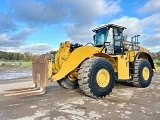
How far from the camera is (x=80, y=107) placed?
540cm

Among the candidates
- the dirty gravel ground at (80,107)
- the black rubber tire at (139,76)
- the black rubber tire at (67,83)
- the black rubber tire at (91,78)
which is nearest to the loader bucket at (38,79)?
the dirty gravel ground at (80,107)

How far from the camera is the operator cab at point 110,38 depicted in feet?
26.7

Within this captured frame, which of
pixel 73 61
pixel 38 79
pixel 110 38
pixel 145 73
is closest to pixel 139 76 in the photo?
pixel 145 73

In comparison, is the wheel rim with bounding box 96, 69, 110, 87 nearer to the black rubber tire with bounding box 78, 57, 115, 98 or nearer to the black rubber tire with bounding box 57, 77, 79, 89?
the black rubber tire with bounding box 78, 57, 115, 98

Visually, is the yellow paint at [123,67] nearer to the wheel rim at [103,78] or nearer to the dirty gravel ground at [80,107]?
the dirty gravel ground at [80,107]

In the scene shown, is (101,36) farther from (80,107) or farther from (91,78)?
(80,107)

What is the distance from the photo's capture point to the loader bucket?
Result: 583cm

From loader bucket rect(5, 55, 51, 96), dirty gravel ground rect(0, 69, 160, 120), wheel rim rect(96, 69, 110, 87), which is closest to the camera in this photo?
dirty gravel ground rect(0, 69, 160, 120)

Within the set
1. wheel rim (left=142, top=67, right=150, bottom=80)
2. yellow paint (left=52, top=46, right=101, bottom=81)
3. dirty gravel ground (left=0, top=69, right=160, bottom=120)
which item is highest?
yellow paint (left=52, top=46, right=101, bottom=81)

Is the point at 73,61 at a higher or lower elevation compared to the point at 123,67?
higher

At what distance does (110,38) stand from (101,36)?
0.40m

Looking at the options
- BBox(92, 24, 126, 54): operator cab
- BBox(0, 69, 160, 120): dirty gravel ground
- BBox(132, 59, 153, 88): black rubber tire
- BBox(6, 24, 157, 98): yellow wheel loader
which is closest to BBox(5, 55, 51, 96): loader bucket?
BBox(6, 24, 157, 98): yellow wheel loader

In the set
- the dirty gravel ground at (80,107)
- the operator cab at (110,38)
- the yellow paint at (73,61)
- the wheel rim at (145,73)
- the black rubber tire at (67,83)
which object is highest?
the operator cab at (110,38)

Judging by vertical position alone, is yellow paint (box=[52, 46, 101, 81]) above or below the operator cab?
below
